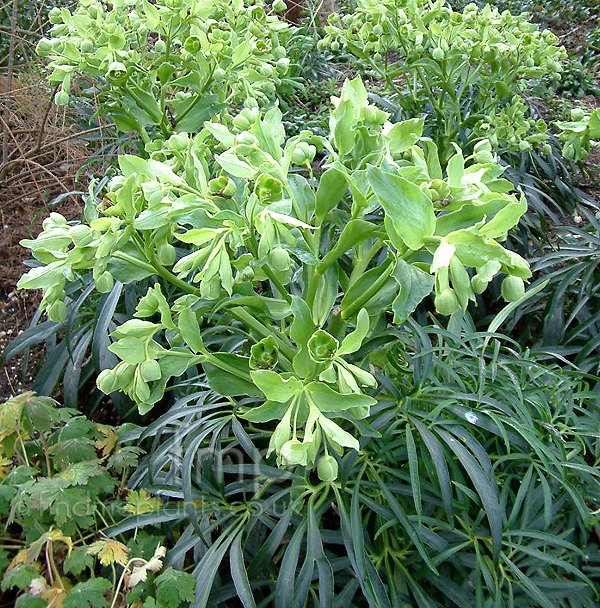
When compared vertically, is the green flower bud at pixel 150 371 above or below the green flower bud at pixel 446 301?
below

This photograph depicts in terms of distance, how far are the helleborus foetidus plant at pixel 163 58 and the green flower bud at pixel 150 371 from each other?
94cm

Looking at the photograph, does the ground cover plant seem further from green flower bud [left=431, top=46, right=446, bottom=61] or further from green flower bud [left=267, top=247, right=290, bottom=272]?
green flower bud [left=431, top=46, right=446, bottom=61]

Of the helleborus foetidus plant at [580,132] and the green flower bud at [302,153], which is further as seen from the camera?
the helleborus foetidus plant at [580,132]

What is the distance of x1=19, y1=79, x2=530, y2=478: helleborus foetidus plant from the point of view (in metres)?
0.74

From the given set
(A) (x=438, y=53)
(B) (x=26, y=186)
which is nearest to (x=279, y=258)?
(A) (x=438, y=53)

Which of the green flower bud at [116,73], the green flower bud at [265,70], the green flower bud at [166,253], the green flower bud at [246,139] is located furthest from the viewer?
the green flower bud at [265,70]

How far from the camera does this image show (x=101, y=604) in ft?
3.22

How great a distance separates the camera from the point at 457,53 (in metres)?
2.03

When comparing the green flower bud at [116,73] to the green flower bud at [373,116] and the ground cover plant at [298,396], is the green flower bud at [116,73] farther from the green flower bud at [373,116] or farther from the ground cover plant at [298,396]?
the green flower bud at [373,116]

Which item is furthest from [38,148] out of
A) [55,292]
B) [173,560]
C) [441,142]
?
[173,560]

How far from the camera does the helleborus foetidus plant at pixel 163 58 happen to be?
4.99ft

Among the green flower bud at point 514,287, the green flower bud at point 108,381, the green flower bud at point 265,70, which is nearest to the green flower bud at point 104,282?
the green flower bud at point 108,381

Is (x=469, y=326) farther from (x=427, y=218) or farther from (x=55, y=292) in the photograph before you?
Answer: (x=55, y=292)

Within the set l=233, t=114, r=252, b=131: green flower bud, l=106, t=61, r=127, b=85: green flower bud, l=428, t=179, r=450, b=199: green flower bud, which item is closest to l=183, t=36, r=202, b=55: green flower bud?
l=106, t=61, r=127, b=85: green flower bud
